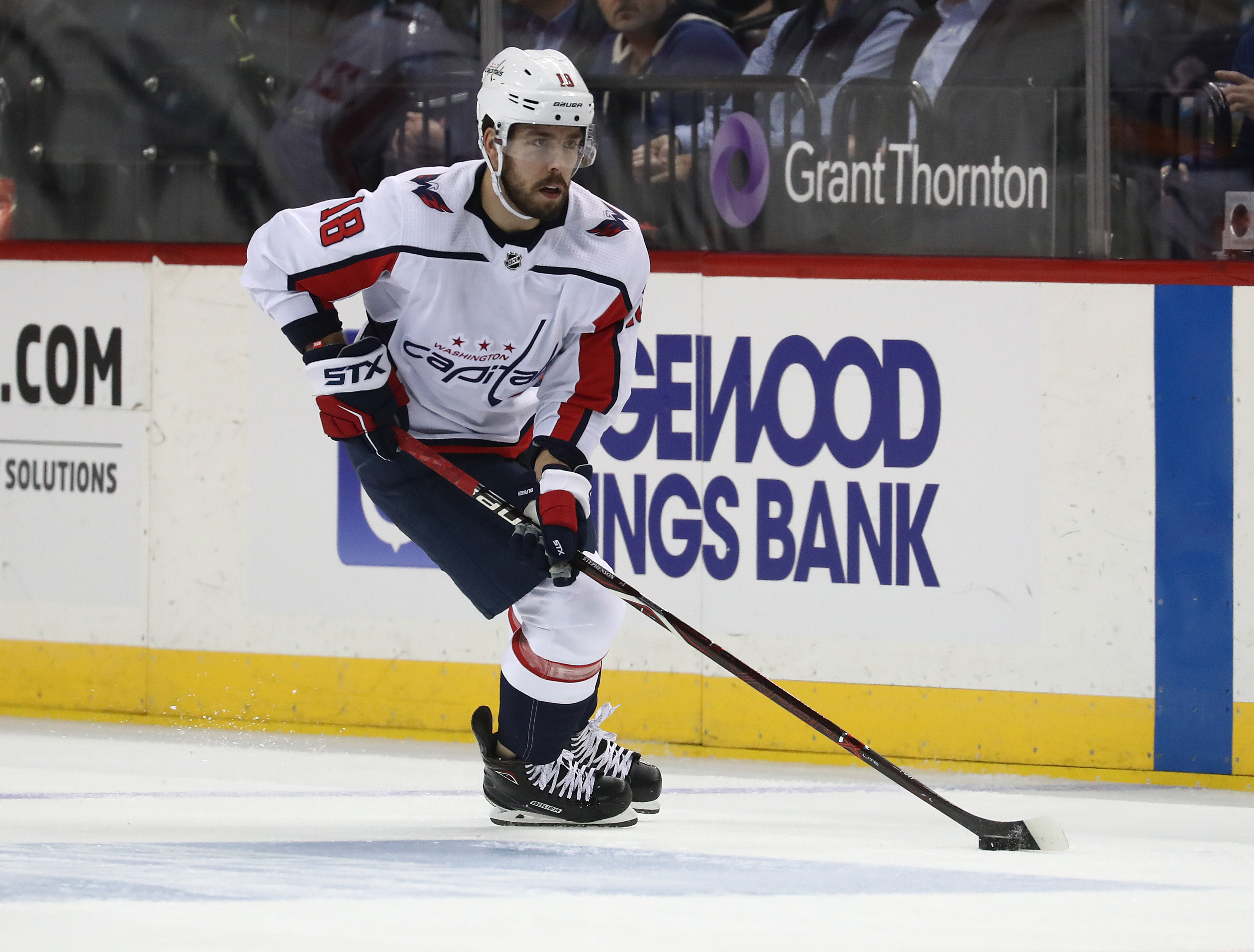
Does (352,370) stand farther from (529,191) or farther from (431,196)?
(529,191)

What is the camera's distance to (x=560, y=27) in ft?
14.5

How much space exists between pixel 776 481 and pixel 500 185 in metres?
1.36

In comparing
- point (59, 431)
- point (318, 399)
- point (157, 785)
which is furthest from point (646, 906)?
point (59, 431)

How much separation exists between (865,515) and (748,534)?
27 centimetres

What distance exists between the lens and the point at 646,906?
2.31 m

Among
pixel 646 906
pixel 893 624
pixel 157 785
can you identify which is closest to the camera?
pixel 646 906

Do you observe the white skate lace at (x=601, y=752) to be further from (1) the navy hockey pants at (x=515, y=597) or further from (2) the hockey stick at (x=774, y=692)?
(2) the hockey stick at (x=774, y=692)

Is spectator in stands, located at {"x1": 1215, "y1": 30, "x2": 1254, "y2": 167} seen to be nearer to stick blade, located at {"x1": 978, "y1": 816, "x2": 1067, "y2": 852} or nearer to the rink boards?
the rink boards

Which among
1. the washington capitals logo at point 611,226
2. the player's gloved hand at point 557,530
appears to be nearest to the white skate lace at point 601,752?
the player's gloved hand at point 557,530

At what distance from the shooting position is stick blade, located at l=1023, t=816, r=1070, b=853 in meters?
3.01

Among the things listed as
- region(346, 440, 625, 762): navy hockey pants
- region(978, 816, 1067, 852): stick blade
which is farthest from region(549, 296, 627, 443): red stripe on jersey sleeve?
region(978, 816, 1067, 852): stick blade

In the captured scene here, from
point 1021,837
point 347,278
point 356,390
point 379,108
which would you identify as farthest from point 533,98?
point 379,108

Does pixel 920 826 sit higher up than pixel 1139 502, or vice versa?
pixel 1139 502

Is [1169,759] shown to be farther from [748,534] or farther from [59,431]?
[59,431]
